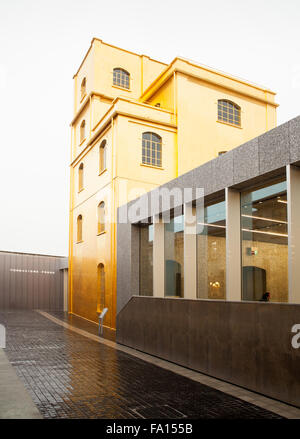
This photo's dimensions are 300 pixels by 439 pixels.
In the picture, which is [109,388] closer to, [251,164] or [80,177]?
[251,164]

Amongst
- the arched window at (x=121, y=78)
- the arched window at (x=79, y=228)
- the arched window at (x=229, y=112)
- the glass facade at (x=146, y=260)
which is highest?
the arched window at (x=121, y=78)

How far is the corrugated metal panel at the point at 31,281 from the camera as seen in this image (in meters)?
28.7

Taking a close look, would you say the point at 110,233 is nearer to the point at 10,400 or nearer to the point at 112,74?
the point at 112,74

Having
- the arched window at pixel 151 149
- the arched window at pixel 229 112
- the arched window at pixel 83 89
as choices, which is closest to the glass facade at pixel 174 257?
the arched window at pixel 151 149

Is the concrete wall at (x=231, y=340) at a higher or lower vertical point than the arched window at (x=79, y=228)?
lower

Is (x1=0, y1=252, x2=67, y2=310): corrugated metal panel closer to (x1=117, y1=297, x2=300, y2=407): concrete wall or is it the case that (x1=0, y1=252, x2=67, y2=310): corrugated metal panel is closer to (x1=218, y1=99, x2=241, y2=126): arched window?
(x1=218, y1=99, x2=241, y2=126): arched window

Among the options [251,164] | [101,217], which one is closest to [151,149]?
[101,217]

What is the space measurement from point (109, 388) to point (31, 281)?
23147 millimetres

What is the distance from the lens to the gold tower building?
62.2 ft

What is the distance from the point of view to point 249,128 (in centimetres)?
2214

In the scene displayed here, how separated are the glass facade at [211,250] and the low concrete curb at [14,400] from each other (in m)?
4.59

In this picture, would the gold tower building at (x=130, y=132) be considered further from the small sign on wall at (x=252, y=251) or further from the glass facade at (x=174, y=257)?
the small sign on wall at (x=252, y=251)

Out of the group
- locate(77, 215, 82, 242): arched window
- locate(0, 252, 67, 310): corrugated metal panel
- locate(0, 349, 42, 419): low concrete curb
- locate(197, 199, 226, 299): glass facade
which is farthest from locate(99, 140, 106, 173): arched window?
locate(0, 349, 42, 419): low concrete curb
